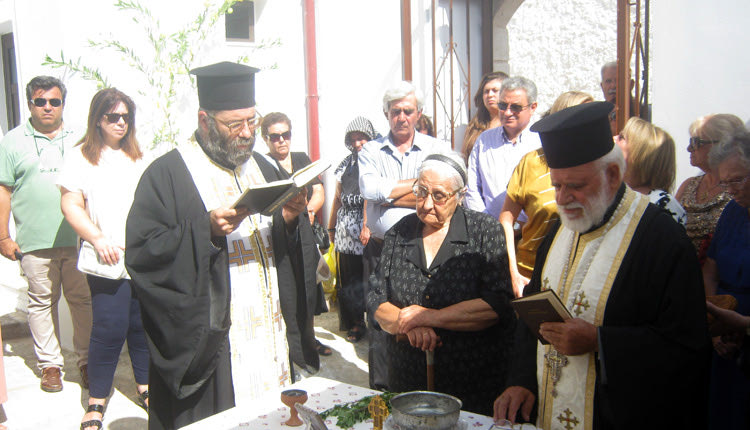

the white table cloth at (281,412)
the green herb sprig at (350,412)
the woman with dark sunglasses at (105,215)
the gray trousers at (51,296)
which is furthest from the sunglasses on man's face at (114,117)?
the green herb sprig at (350,412)

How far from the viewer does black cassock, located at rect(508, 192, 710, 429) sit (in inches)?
83.0

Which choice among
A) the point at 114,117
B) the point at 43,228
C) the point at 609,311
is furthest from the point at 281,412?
the point at 43,228

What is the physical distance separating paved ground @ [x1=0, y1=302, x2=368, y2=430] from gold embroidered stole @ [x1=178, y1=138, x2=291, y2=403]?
6.06 feet

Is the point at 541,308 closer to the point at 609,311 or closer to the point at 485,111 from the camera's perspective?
the point at 609,311

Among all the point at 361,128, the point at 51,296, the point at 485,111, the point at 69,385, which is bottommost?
the point at 69,385

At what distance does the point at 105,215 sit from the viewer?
4.68m

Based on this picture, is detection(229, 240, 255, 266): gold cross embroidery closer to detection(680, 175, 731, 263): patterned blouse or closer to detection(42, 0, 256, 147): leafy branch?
detection(680, 175, 731, 263): patterned blouse

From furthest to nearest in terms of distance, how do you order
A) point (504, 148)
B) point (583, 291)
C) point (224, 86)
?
point (504, 148) → point (224, 86) → point (583, 291)

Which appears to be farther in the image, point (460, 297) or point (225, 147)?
point (225, 147)

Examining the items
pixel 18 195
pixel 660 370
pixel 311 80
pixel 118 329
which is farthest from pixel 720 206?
pixel 18 195

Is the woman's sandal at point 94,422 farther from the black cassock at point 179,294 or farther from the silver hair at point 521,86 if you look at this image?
the silver hair at point 521,86

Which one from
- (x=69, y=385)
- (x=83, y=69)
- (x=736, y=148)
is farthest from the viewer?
(x=83, y=69)

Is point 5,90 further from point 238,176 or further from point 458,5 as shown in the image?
point 238,176

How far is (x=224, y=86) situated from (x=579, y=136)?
1.89 metres
